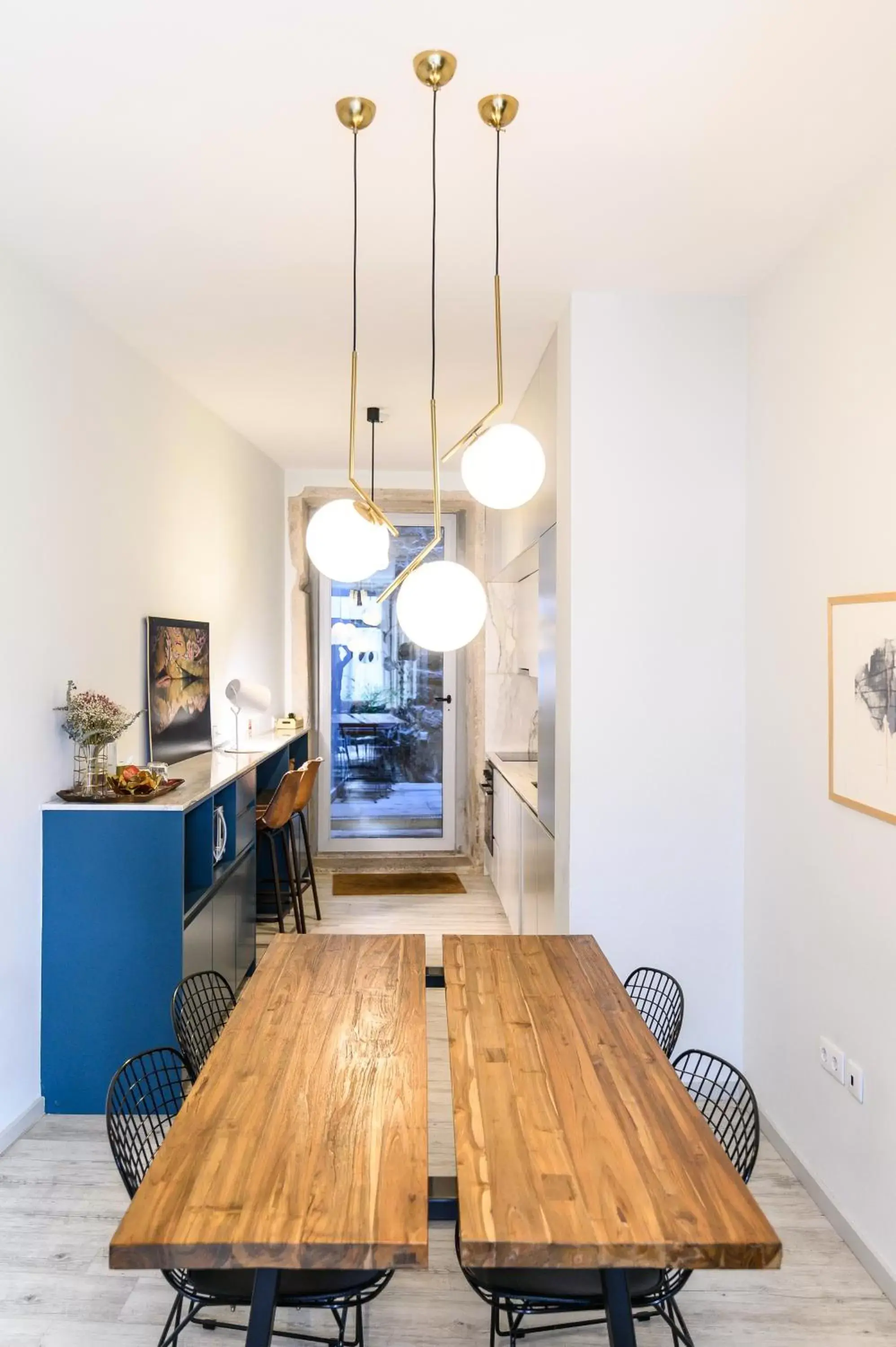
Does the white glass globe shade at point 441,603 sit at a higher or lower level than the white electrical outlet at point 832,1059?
higher

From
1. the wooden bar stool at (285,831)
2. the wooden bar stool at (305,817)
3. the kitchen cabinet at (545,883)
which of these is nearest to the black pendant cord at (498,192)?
the kitchen cabinet at (545,883)

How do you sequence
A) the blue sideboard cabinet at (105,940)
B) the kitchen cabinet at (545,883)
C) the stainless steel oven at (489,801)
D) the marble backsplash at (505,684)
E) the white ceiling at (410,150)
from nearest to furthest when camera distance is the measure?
the white ceiling at (410,150) → the blue sideboard cabinet at (105,940) → the kitchen cabinet at (545,883) → the stainless steel oven at (489,801) → the marble backsplash at (505,684)

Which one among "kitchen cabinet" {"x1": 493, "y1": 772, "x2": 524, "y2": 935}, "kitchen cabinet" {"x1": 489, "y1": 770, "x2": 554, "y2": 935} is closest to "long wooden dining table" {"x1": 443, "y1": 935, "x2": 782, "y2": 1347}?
"kitchen cabinet" {"x1": 489, "y1": 770, "x2": 554, "y2": 935}

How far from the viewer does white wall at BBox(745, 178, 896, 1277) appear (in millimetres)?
2471

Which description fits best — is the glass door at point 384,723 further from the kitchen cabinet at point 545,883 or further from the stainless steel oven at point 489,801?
the kitchen cabinet at point 545,883

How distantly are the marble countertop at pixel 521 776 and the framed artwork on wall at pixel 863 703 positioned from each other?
1.68 meters

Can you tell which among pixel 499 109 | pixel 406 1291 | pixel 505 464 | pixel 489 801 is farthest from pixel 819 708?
pixel 489 801

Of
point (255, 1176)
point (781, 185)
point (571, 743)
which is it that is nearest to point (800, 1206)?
point (571, 743)

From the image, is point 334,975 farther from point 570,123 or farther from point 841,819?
point 570,123

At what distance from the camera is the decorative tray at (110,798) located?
10.7 ft

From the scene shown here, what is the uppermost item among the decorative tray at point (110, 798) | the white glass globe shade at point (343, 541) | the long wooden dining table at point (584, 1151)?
the white glass globe shade at point (343, 541)

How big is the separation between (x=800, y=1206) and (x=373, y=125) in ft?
10.1

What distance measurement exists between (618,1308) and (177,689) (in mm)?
3395

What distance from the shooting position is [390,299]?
11.1 ft
